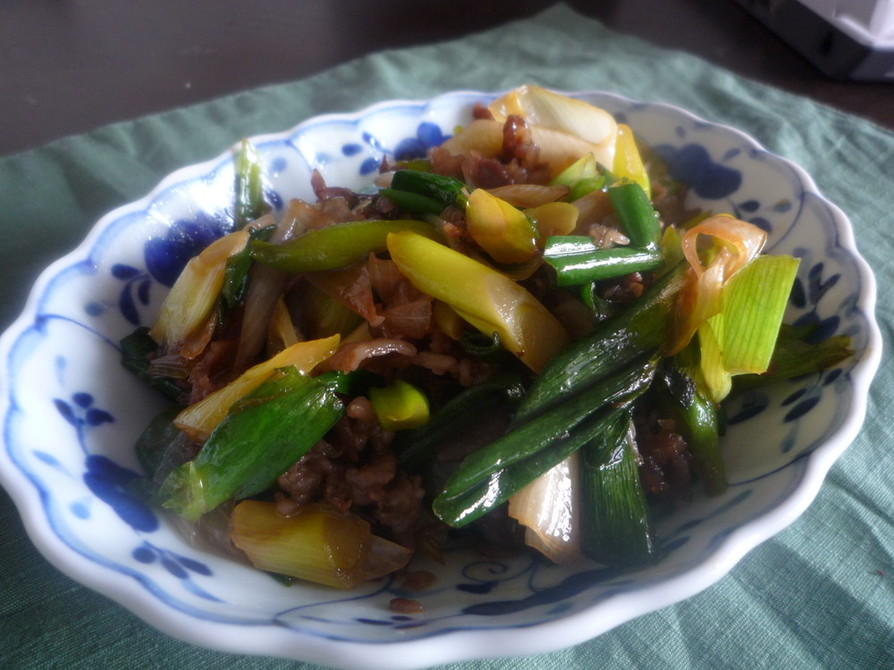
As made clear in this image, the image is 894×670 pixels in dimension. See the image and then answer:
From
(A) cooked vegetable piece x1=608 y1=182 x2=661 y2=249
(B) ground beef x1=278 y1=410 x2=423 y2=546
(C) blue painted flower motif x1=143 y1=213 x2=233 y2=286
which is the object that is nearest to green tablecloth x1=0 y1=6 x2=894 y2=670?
(B) ground beef x1=278 y1=410 x2=423 y2=546

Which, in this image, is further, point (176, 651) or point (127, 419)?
point (127, 419)

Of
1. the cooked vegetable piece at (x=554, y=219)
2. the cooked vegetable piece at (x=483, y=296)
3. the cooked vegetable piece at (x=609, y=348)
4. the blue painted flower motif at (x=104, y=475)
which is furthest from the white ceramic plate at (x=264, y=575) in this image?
the cooked vegetable piece at (x=554, y=219)

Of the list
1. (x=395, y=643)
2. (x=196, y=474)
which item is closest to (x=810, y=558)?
(x=395, y=643)

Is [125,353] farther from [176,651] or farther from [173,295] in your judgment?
[176,651]

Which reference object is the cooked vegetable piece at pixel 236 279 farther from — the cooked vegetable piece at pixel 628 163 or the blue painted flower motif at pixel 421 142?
the cooked vegetable piece at pixel 628 163

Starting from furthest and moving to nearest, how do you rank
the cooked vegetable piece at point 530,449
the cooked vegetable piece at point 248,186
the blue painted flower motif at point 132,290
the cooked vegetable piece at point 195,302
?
1. the cooked vegetable piece at point 248,186
2. the blue painted flower motif at point 132,290
3. the cooked vegetable piece at point 195,302
4. the cooked vegetable piece at point 530,449
